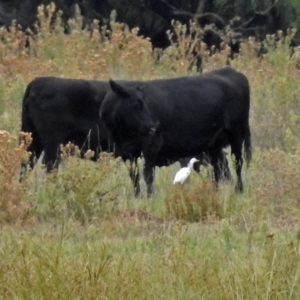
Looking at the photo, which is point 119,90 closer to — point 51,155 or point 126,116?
point 126,116

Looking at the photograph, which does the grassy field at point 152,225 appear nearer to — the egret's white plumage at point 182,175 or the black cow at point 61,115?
the egret's white plumage at point 182,175

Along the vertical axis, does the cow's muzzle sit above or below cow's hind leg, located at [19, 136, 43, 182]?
above

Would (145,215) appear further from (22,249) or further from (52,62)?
(52,62)

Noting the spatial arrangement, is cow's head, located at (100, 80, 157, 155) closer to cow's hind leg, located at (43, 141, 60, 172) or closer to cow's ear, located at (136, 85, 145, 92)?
cow's ear, located at (136, 85, 145, 92)

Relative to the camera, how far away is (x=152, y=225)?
28.1ft

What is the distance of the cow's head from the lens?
35.1 ft

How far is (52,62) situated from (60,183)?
6000 mm

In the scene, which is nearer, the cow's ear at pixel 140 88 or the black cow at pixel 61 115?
the cow's ear at pixel 140 88

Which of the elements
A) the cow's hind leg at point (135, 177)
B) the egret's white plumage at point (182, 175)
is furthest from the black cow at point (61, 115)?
the egret's white plumage at point (182, 175)

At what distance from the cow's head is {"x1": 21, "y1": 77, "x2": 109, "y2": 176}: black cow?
0.57 metres

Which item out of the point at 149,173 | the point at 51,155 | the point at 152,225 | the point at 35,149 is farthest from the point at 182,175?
the point at 152,225

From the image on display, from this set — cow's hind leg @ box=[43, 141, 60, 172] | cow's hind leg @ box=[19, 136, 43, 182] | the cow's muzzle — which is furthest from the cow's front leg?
cow's hind leg @ box=[19, 136, 43, 182]

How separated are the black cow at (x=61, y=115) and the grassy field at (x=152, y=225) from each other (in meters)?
0.45

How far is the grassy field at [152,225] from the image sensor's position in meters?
6.46
